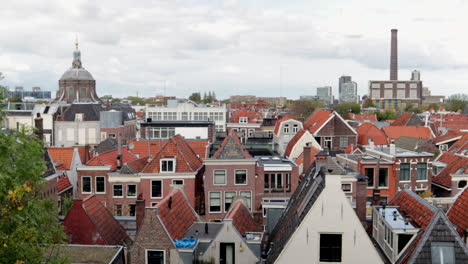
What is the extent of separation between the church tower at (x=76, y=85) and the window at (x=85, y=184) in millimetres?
94021

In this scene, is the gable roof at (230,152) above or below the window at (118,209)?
above

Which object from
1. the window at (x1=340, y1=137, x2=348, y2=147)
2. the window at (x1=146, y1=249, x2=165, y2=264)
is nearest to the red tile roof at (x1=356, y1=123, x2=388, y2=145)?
the window at (x1=340, y1=137, x2=348, y2=147)

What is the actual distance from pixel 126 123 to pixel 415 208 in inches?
2985

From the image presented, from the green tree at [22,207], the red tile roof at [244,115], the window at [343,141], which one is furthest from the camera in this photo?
the red tile roof at [244,115]

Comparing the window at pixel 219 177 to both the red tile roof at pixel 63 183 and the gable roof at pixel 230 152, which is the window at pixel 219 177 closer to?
the gable roof at pixel 230 152

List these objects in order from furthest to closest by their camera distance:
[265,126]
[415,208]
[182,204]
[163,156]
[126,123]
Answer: [265,126] → [126,123] → [163,156] → [182,204] → [415,208]

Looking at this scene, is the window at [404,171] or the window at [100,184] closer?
the window at [100,184]

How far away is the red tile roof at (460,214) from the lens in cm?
2092

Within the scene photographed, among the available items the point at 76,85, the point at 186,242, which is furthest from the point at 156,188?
the point at 76,85

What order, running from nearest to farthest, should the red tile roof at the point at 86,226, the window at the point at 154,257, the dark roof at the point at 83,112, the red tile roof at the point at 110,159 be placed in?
the window at the point at 154,257, the red tile roof at the point at 86,226, the red tile roof at the point at 110,159, the dark roof at the point at 83,112

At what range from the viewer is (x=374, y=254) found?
18.0m

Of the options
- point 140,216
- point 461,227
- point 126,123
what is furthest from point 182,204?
point 126,123

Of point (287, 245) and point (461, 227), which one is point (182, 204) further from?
point (461, 227)

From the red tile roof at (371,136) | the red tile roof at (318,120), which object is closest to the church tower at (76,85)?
the red tile roof at (318,120)
